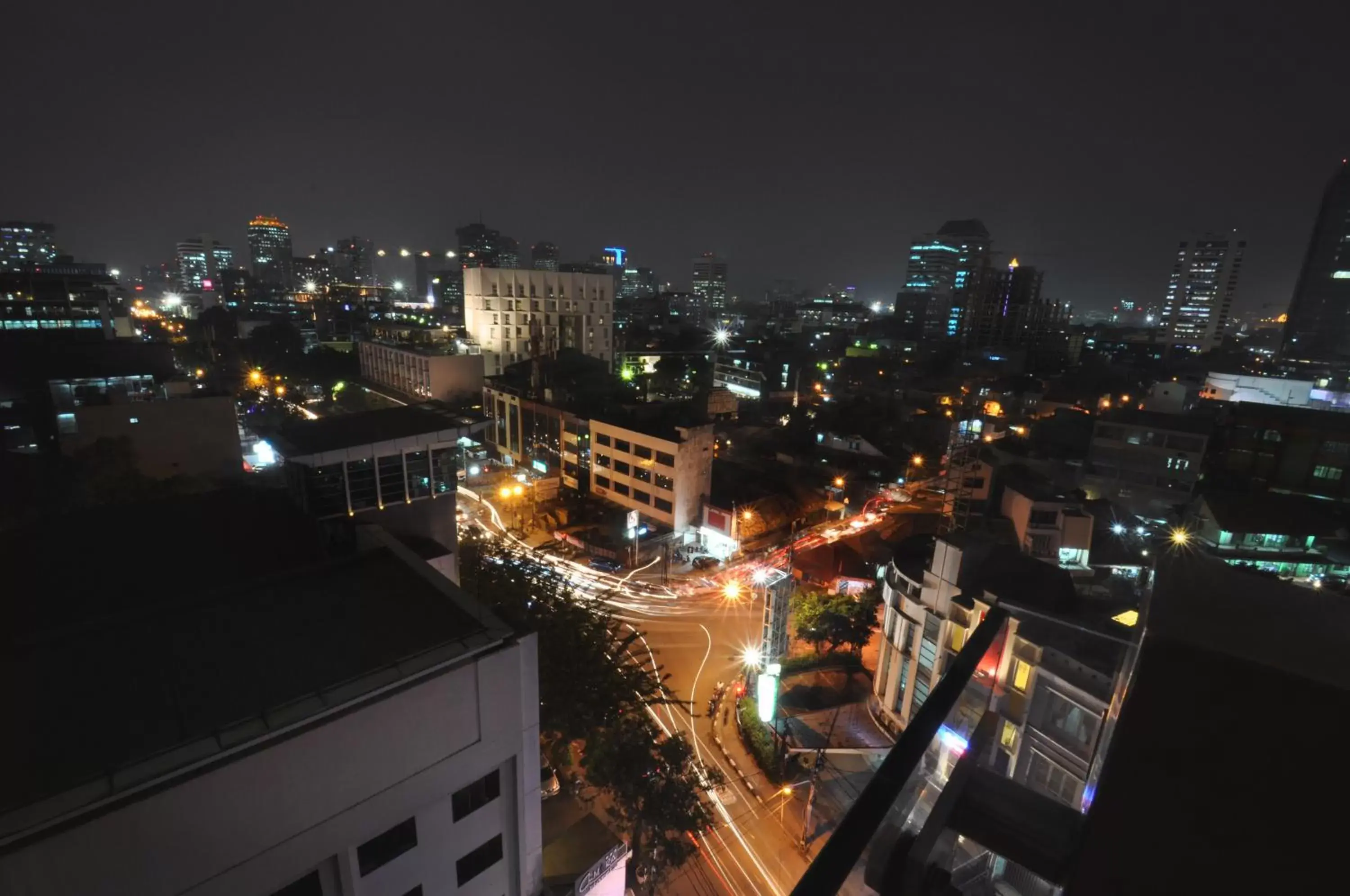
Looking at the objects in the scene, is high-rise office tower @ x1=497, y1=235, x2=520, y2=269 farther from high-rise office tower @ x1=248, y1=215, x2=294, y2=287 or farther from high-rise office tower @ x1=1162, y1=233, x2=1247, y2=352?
A: high-rise office tower @ x1=1162, y1=233, x2=1247, y2=352

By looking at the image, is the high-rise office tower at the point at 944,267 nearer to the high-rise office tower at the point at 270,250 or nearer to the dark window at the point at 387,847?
the dark window at the point at 387,847

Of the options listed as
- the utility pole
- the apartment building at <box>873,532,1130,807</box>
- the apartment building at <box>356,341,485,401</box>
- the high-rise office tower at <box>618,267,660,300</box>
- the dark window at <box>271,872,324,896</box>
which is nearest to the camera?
the apartment building at <box>873,532,1130,807</box>

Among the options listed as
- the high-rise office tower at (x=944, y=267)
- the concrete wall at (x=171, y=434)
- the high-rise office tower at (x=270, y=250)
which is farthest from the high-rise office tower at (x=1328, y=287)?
the high-rise office tower at (x=270, y=250)

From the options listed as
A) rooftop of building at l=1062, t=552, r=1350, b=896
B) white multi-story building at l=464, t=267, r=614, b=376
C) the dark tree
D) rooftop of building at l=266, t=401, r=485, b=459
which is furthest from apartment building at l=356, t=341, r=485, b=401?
→ rooftop of building at l=1062, t=552, r=1350, b=896

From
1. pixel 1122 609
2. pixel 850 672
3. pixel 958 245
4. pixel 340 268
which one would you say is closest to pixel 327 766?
pixel 850 672

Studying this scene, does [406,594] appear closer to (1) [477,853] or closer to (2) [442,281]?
(1) [477,853]
